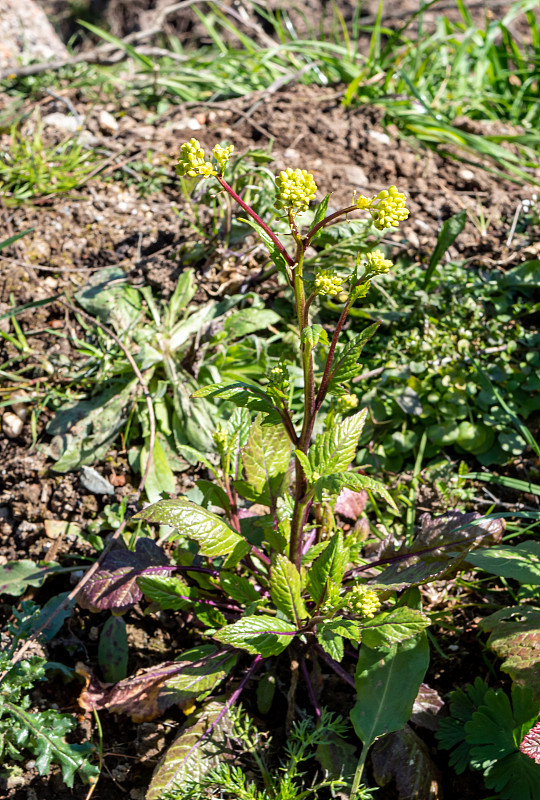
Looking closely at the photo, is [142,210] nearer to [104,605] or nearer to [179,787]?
[104,605]

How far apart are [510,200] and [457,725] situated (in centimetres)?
258

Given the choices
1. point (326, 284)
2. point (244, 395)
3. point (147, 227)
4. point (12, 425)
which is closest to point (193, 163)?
point (326, 284)

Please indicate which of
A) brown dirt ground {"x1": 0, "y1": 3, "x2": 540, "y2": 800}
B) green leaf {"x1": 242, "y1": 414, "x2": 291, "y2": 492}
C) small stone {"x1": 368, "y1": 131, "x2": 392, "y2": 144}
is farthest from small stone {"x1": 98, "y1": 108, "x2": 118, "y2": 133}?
green leaf {"x1": 242, "y1": 414, "x2": 291, "y2": 492}

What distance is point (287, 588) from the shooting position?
1.86 metres

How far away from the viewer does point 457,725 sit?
1946mm

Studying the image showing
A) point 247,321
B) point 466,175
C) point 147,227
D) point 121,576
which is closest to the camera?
point 121,576

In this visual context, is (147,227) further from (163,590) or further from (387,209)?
Answer: (387,209)

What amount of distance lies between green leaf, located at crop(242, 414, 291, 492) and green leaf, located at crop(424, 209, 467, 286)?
4.15ft

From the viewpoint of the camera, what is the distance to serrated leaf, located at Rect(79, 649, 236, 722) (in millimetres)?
2014

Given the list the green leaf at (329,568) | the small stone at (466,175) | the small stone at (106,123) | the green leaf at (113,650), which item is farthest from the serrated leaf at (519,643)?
the small stone at (106,123)

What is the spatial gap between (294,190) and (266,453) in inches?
40.7

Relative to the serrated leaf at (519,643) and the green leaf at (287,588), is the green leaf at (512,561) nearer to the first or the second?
the serrated leaf at (519,643)

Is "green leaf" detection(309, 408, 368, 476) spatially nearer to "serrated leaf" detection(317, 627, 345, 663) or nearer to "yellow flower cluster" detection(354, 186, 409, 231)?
"serrated leaf" detection(317, 627, 345, 663)

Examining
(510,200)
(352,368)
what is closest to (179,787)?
(352,368)
